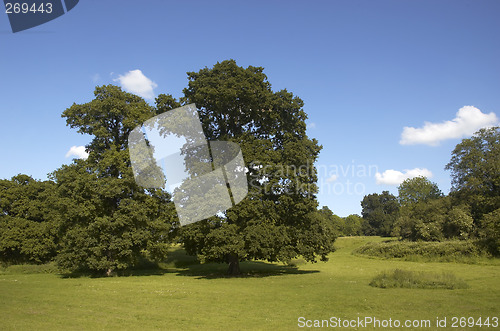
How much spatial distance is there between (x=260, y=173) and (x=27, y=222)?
27.9 metres

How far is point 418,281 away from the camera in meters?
18.6

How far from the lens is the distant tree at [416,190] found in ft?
290

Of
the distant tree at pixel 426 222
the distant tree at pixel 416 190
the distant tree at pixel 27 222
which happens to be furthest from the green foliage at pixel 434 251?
the distant tree at pixel 416 190

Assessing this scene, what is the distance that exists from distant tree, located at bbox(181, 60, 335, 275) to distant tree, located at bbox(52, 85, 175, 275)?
3.99m

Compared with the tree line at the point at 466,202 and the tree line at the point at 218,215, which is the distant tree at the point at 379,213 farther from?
the tree line at the point at 218,215

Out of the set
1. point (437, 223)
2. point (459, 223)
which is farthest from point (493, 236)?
point (437, 223)

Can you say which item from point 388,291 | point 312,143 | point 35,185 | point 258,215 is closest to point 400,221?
point 312,143

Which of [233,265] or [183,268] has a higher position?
[233,265]

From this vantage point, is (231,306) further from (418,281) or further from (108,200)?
(108,200)

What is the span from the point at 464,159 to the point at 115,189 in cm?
4614

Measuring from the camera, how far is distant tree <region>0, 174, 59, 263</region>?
36750 mm

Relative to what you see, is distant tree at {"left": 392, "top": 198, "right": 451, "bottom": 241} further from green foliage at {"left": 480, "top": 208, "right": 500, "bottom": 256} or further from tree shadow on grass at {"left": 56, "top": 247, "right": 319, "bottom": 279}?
tree shadow on grass at {"left": 56, "top": 247, "right": 319, "bottom": 279}

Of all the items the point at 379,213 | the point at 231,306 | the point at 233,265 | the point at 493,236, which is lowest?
the point at 233,265

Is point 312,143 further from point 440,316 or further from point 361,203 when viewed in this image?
point 361,203
